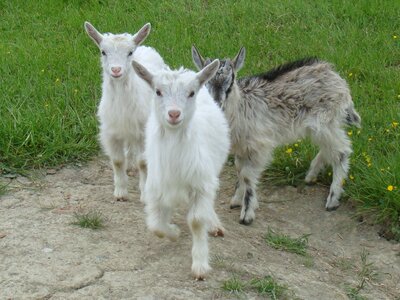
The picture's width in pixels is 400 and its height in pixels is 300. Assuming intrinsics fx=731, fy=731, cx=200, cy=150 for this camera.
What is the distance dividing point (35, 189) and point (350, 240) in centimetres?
256

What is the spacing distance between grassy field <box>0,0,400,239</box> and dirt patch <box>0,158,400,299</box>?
28 cm

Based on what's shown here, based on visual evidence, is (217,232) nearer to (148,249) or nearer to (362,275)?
(148,249)

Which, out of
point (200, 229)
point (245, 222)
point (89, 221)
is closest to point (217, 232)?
point (245, 222)

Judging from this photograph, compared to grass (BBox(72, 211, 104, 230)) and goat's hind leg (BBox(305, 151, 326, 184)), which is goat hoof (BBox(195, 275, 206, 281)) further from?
goat's hind leg (BBox(305, 151, 326, 184))

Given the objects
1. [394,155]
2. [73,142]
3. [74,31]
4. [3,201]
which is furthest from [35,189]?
[74,31]

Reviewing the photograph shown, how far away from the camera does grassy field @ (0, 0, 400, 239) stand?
20.8 feet

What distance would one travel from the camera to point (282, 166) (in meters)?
6.56

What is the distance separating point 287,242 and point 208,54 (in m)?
3.38

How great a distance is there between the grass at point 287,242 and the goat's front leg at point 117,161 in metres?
1.21

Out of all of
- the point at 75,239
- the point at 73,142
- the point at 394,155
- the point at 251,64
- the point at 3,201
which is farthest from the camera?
the point at 251,64

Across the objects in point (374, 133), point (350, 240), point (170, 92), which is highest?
point (170, 92)

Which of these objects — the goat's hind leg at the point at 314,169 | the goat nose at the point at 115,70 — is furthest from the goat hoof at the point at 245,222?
the goat nose at the point at 115,70

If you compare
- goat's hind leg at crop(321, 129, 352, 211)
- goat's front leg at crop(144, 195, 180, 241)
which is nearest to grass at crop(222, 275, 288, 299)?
goat's front leg at crop(144, 195, 180, 241)

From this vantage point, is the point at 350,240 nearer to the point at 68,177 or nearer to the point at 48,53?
the point at 68,177
